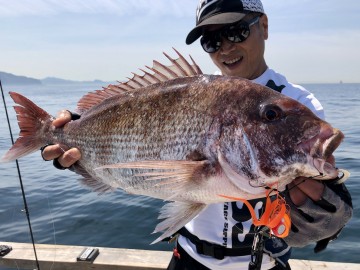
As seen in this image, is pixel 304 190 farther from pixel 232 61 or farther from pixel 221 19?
pixel 221 19

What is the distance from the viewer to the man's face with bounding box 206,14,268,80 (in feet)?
8.75

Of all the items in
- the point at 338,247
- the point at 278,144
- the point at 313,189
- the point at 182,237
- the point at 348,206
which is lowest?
the point at 338,247

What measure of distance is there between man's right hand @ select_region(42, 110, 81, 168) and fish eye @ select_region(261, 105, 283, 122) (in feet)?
4.73

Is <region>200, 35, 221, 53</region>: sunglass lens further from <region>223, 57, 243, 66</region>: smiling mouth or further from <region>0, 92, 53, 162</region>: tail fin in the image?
<region>0, 92, 53, 162</region>: tail fin

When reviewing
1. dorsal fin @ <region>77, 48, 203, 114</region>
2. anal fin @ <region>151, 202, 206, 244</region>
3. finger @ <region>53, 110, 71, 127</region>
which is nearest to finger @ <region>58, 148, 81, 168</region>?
finger @ <region>53, 110, 71, 127</region>

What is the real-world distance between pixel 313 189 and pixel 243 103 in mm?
631

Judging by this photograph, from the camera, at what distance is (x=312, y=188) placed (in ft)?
6.43

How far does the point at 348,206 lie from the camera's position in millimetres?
2084

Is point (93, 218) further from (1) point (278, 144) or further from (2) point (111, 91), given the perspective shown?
(1) point (278, 144)

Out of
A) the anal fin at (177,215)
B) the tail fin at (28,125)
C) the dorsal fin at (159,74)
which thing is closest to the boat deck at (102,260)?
the tail fin at (28,125)

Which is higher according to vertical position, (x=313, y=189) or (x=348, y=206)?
(x=313, y=189)

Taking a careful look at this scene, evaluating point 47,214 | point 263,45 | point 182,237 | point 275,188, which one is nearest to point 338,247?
point 182,237

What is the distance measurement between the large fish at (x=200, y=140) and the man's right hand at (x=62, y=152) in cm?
18

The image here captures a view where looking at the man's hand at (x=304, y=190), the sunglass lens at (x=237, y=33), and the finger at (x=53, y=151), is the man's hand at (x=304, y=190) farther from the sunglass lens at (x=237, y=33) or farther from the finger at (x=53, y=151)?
the finger at (x=53, y=151)
